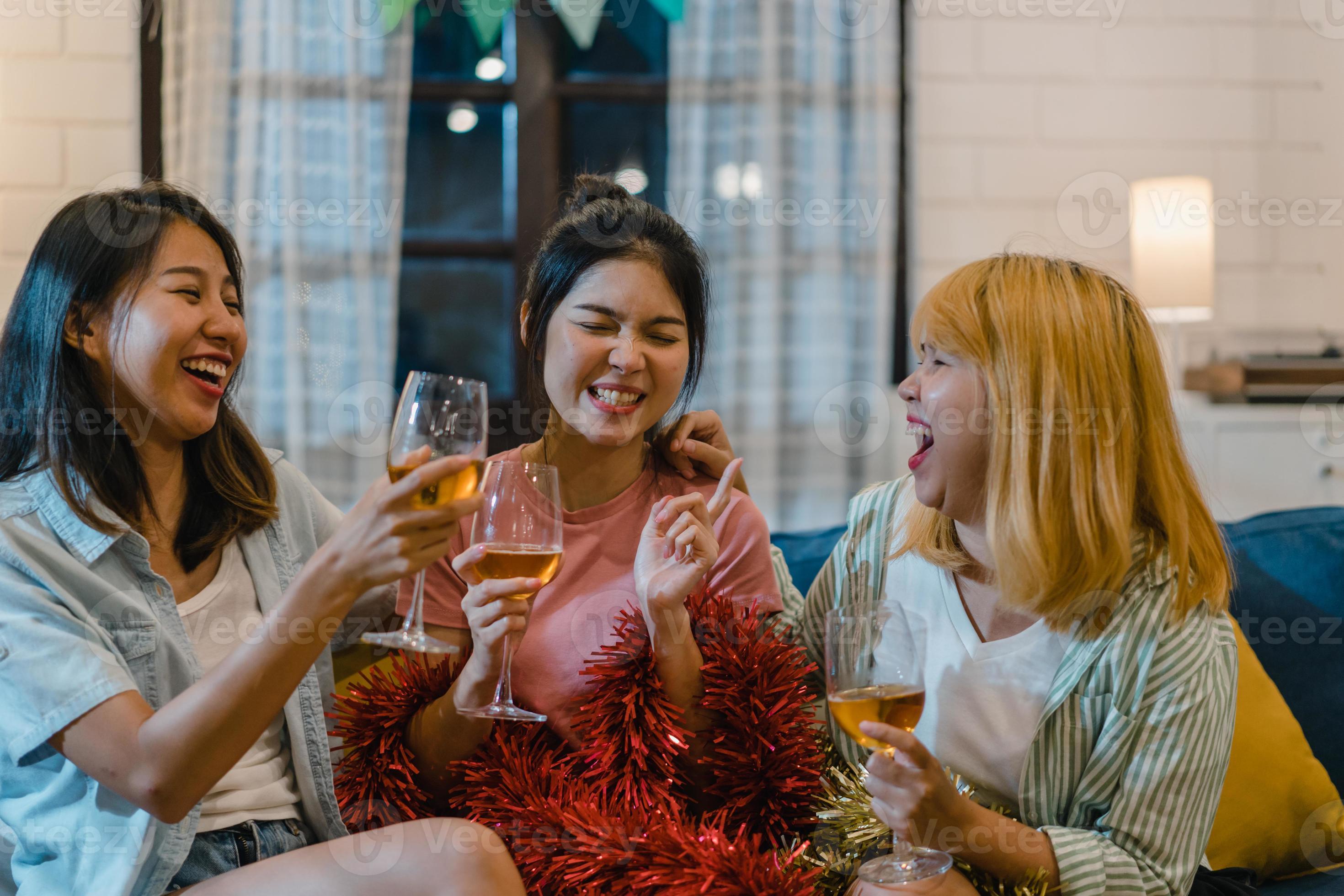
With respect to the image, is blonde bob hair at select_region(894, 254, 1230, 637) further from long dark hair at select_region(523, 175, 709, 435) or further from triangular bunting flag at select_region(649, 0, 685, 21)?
triangular bunting flag at select_region(649, 0, 685, 21)

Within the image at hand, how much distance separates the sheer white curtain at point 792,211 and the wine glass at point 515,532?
6.08 ft

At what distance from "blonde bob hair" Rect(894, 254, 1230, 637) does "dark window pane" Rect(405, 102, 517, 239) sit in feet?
6.80

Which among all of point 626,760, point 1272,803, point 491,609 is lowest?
point 1272,803

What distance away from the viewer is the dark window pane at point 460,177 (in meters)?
3.10

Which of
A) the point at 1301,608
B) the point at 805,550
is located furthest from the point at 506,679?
the point at 1301,608

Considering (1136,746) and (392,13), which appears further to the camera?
(392,13)

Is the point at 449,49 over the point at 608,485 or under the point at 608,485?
over

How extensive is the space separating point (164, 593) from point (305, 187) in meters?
1.91

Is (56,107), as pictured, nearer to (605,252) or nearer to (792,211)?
(792,211)

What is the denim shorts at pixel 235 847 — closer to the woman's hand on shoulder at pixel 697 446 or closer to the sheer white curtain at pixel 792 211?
the woman's hand on shoulder at pixel 697 446

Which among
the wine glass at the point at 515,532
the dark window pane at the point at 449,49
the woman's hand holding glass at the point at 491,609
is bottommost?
the woman's hand holding glass at the point at 491,609

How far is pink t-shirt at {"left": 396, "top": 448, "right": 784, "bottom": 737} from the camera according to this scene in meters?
1.36

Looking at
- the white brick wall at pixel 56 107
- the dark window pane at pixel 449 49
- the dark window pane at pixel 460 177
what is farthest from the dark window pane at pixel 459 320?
the white brick wall at pixel 56 107

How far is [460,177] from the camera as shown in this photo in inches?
123
